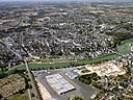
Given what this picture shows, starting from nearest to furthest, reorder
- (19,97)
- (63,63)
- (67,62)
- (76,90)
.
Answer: (19,97)
(76,90)
(63,63)
(67,62)

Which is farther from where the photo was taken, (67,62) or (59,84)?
(67,62)

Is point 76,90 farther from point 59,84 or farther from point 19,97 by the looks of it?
point 19,97

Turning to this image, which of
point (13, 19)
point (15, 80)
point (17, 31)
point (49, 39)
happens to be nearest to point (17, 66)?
point (15, 80)

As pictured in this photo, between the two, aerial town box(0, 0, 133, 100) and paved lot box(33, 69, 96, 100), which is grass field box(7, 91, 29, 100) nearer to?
aerial town box(0, 0, 133, 100)

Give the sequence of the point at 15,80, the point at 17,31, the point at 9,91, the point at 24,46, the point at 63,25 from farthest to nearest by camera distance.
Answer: the point at 63,25 → the point at 17,31 → the point at 24,46 → the point at 15,80 → the point at 9,91

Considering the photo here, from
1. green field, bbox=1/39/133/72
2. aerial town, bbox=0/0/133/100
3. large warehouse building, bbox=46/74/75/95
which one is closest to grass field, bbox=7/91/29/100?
aerial town, bbox=0/0/133/100

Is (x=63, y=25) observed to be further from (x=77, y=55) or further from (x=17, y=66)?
(x=17, y=66)

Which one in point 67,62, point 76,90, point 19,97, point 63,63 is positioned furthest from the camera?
point 67,62

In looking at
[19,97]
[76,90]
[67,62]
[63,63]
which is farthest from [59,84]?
[67,62]

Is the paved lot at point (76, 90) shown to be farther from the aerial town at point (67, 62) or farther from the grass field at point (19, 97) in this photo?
the grass field at point (19, 97)

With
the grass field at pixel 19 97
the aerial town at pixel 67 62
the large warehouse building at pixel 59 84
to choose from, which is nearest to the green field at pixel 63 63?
the aerial town at pixel 67 62
